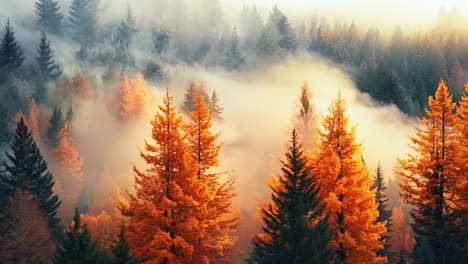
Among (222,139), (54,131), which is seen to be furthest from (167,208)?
(222,139)

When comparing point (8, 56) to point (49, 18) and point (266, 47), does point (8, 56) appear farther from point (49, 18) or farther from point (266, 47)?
point (266, 47)

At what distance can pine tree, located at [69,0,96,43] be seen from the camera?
166 metres

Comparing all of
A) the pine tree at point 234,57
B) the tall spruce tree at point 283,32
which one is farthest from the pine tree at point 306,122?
the tall spruce tree at point 283,32

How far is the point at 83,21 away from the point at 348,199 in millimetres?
156300

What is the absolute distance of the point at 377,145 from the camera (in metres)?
113

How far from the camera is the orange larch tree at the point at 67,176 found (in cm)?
6994

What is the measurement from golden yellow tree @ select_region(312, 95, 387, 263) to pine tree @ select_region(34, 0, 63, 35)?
150151mm

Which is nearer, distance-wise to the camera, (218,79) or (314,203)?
(314,203)

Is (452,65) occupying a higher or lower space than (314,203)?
higher

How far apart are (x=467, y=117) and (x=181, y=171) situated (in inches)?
743

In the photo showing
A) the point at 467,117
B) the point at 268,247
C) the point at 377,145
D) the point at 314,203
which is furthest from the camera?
the point at 377,145

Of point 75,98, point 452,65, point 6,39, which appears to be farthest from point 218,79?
point 452,65

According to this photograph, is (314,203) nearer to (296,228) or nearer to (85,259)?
(296,228)

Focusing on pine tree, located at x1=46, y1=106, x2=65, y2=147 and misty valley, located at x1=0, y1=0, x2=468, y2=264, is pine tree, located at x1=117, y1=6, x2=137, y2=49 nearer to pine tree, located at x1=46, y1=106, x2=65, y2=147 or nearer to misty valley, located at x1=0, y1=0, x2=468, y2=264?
misty valley, located at x1=0, y1=0, x2=468, y2=264
